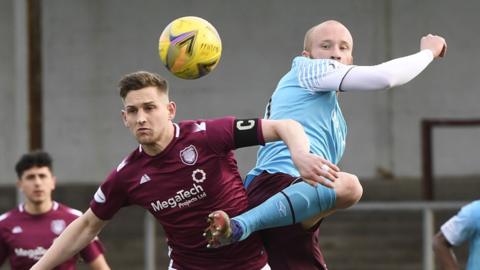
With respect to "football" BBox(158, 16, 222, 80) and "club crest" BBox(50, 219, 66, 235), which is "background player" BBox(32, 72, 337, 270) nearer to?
"football" BBox(158, 16, 222, 80)

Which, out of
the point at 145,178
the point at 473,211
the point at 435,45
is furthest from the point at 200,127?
the point at 473,211

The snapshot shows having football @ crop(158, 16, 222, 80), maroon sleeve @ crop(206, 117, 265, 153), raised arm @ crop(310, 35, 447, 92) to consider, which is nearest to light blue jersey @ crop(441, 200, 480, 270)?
raised arm @ crop(310, 35, 447, 92)

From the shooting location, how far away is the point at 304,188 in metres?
7.02

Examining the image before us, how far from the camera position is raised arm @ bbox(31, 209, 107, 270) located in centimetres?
726

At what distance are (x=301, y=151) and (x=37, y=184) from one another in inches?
159

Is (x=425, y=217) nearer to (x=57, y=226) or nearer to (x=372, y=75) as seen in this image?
(x=57, y=226)

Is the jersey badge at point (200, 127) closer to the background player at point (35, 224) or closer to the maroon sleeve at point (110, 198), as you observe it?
the maroon sleeve at point (110, 198)

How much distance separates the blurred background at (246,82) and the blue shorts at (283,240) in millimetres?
9190

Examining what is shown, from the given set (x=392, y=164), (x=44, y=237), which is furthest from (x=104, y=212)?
(x=392, y=164)

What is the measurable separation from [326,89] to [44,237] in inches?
137

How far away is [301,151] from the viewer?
6.47 m

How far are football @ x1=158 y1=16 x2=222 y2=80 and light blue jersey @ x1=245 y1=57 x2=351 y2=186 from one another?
49 cm

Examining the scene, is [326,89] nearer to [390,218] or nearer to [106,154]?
[390,218]

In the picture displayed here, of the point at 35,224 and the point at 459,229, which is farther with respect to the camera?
the point at 35,224
